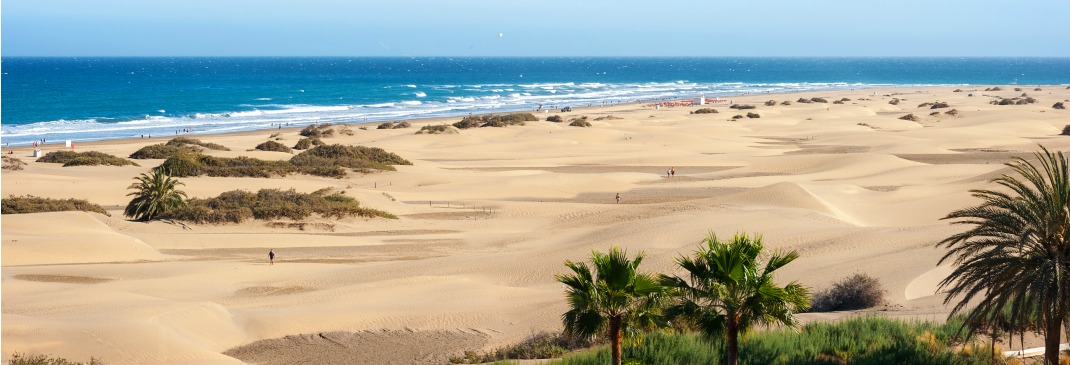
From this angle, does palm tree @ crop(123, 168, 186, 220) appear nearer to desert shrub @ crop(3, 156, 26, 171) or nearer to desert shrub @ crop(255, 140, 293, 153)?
desert shrub @ crop(3, 156, 26, 171)

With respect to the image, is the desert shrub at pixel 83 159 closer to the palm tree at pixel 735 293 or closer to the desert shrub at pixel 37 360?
the desert shrub at pixel 37 360

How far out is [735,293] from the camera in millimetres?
11336

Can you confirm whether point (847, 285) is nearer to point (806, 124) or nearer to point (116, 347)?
point (116, 347)

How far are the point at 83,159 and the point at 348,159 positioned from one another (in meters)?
11.1

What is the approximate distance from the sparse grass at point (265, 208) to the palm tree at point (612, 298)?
72.3 feet

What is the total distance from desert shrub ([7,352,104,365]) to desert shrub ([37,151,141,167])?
31.1 metres

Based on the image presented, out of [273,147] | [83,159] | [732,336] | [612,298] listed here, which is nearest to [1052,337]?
[732,336]

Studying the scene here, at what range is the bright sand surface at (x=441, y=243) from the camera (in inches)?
706

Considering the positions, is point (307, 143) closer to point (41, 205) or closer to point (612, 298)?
point (41, 205)

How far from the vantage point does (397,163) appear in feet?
154

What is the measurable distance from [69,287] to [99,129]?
5469cm

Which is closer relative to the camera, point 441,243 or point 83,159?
point 441,243

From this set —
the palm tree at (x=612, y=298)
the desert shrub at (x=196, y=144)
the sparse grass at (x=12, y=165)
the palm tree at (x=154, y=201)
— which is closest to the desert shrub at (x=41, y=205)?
the palm tree at (x=154, y=201)

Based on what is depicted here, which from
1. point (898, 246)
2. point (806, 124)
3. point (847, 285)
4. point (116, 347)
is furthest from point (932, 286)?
point (806, 124)
